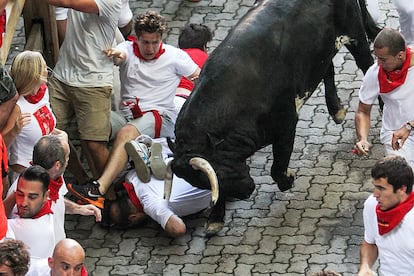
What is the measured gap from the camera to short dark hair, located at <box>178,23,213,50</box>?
13.0 m

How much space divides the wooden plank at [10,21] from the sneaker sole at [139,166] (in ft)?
4.54

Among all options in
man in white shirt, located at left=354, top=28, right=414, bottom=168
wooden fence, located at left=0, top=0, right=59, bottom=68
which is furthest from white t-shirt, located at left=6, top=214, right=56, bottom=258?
wooden fence, located at left=0, top=0, right=59, bottom=68

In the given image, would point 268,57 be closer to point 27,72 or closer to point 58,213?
point 27,72

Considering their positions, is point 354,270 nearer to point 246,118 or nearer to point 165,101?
point 246,118

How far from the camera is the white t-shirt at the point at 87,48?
12062mm

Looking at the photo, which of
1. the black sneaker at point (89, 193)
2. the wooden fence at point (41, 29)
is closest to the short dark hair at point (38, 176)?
the black sneaker at point (89, 193)

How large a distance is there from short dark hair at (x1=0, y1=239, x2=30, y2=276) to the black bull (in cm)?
303

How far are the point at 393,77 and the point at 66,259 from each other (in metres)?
3.38

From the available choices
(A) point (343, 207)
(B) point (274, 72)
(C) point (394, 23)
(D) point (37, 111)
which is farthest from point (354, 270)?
(C) point (394, 23)

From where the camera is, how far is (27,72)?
10609 millimetres

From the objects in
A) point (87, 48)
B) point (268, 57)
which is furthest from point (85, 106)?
point (268, 57)

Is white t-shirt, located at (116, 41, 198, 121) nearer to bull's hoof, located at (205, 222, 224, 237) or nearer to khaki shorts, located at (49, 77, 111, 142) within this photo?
khaki shorts, located at (49, 77, 111, 142)

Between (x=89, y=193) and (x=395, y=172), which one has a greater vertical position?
(x=395, y=172)

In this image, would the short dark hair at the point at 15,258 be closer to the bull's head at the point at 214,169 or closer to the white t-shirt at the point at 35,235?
the white t-shirt at the point at 35,235
